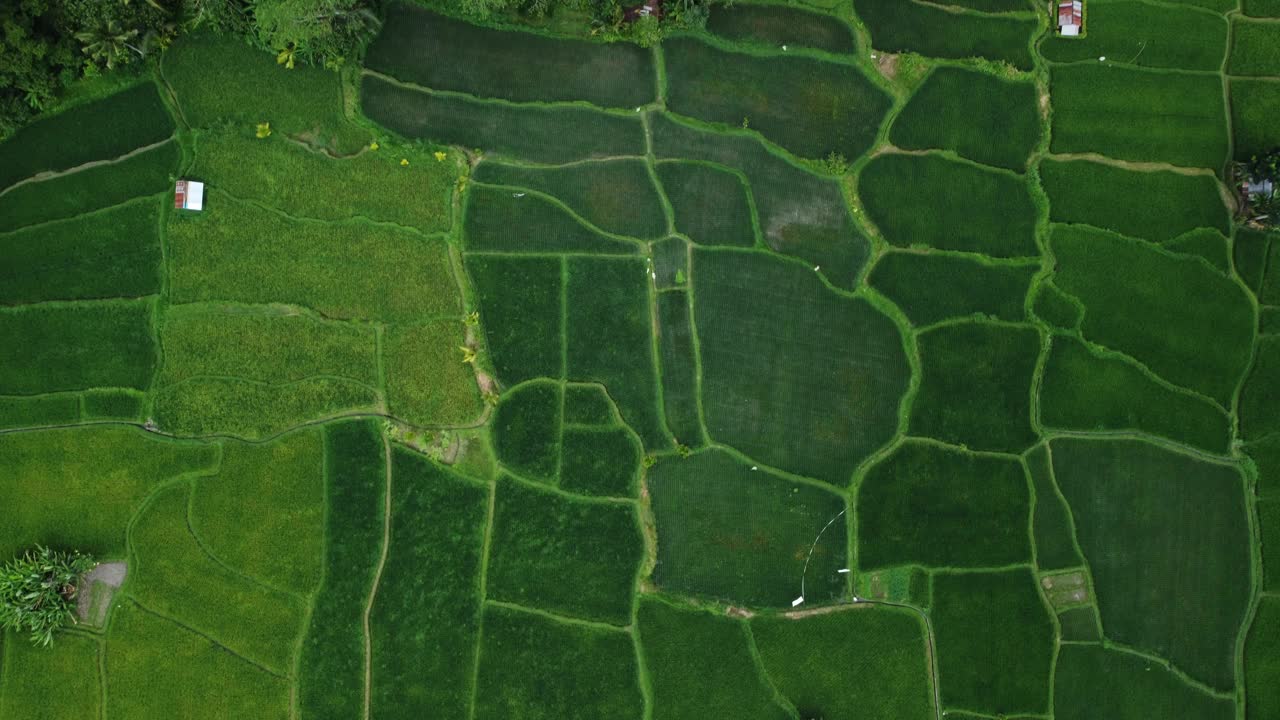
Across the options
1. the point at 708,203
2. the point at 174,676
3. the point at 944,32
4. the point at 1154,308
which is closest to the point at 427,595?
the point at 174,676

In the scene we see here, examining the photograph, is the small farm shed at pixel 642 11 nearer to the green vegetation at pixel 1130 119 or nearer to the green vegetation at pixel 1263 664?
the green vegetation at pixel 1130 119

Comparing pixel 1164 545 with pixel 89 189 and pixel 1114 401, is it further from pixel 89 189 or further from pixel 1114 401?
pixel 89 189

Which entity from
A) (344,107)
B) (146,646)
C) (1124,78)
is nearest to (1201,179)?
(1124,78)

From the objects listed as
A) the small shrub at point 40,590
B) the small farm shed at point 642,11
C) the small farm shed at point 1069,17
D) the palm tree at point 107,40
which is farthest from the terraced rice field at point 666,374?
the palm tree at point 107,40

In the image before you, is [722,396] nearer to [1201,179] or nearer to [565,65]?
[565,65]

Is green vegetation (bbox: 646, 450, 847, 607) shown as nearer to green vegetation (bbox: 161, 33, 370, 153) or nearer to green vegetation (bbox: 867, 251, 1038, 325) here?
green vegetation (bbox: 867, 251, 1038, 325)

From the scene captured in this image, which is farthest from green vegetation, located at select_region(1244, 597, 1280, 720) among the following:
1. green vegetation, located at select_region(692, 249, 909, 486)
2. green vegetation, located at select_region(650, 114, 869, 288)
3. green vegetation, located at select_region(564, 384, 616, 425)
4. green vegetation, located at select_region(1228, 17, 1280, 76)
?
green vegetation, located at select_region(564, 384, 616, 425)
